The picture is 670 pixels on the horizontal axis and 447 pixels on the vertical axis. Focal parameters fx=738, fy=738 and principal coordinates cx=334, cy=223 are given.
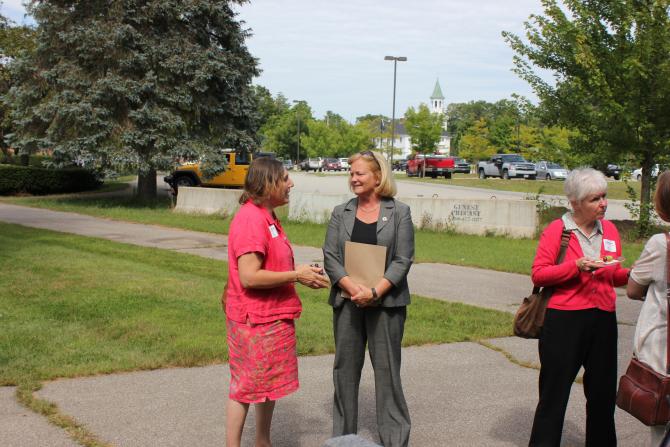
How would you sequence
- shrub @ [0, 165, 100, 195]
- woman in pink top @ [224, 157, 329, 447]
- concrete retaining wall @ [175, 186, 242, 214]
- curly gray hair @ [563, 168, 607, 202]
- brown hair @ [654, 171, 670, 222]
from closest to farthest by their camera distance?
1. brown hair @ [654, 171, 670, 222]
2. woman in pink top @ [224, 157, 329, 447]
3. curly gray hair @ [563, 168, 607, 202]
4. concrete retaining wall @ [175, 186, 242, 214]
5. shrub @ [0, 165, 100, 195]

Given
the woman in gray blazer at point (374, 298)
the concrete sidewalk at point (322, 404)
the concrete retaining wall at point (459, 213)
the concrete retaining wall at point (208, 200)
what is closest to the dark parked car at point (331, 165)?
the concrete retaining wall at point (208, 200)

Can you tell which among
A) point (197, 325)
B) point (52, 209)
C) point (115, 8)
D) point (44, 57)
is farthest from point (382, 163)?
point (44, 57)

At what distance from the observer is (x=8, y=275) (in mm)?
9930

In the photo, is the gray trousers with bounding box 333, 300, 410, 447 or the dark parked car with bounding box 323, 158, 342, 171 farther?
the dark parked car with bounding box 323, 158, 342, 171

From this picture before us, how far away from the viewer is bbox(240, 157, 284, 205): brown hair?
382 centimetres

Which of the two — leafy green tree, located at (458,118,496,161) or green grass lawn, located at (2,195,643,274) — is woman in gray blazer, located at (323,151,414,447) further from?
leafy green tree, located at (458,118,496,161)

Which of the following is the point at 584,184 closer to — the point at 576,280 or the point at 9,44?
the point at 576,280

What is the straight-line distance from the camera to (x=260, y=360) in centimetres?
377

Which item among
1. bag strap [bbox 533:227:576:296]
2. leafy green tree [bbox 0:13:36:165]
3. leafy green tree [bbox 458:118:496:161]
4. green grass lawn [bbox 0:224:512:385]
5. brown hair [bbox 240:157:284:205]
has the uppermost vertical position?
leafy green tree [bbox 0:13:36:165]

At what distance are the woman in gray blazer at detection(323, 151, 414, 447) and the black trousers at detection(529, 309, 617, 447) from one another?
2.60 ft

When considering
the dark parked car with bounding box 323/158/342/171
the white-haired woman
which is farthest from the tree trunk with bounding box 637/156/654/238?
the dark parked car with bounding box 323/158/342/171

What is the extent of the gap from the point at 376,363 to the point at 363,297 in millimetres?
468

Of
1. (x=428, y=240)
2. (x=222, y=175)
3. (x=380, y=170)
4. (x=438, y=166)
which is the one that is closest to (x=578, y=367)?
(x=380, y=170)

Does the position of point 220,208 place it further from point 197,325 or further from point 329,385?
point 329,385
